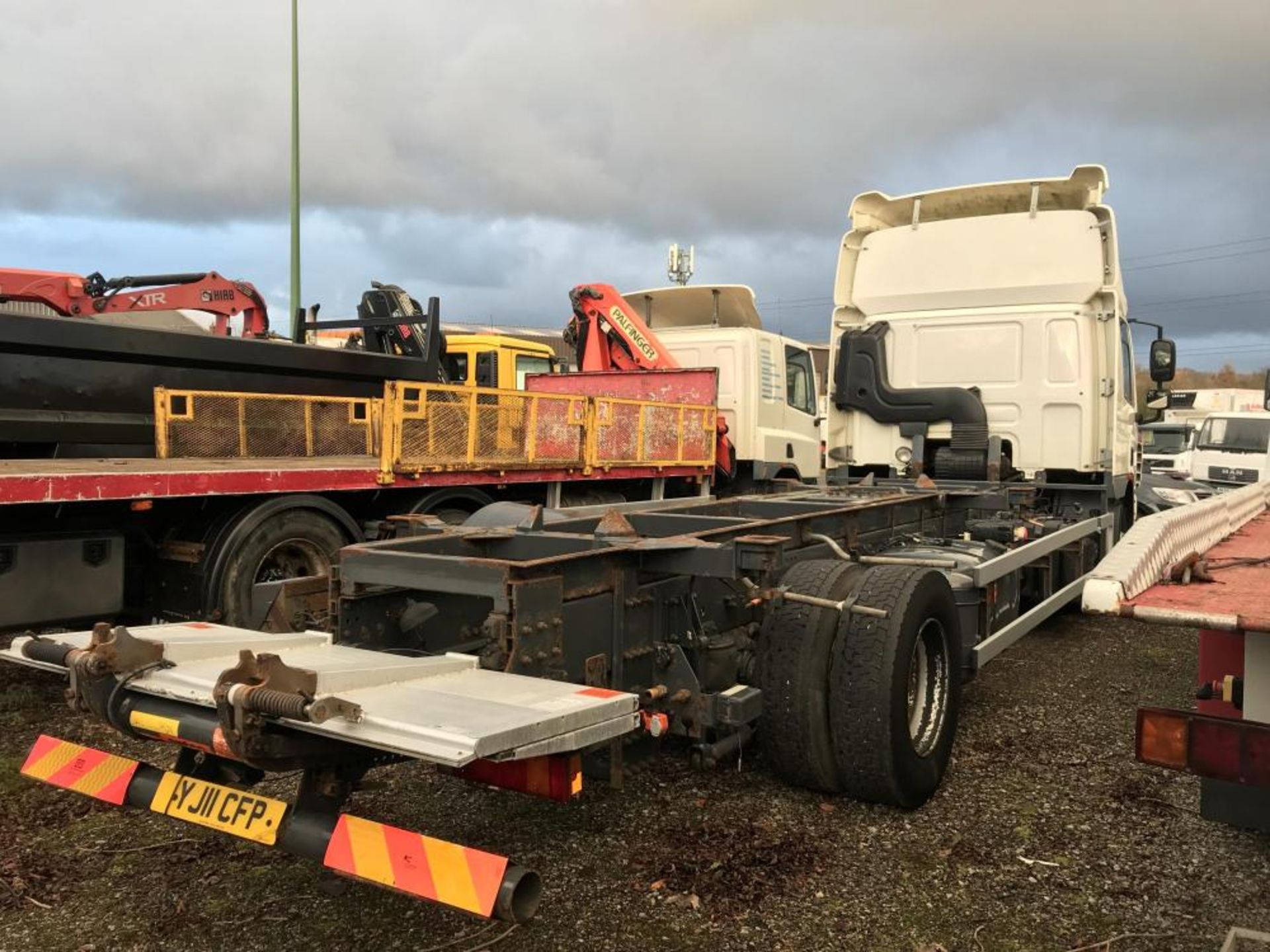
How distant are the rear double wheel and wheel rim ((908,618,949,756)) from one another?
0.09 meters

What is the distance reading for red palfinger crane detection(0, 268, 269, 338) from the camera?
8953 millimetres

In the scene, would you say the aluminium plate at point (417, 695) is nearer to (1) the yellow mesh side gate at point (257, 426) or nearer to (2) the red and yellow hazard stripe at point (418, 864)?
(2) the red and yellow hazard stripe at point (418, 864)

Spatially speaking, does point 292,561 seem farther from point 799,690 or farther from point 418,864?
point 418,864

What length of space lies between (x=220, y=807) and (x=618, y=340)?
27.7 feet

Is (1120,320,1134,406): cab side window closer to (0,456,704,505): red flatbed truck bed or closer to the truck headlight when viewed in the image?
the truck headlight

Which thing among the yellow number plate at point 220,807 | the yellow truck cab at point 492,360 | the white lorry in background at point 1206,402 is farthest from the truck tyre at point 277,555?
the white lorry in background at point 1206,402

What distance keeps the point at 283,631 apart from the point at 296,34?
43.6 feet

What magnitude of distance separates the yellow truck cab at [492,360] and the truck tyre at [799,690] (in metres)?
8.72

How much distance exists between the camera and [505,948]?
2980 millimetres

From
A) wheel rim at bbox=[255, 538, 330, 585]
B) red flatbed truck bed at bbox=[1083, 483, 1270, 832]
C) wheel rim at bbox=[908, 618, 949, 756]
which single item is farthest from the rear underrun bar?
wheel rim at bbox=[255, 538, 330, 585]

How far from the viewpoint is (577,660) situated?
333 centimetres

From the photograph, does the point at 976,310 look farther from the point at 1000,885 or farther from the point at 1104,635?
the point at 1000,885

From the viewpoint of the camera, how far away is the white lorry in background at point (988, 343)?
25.0 ft

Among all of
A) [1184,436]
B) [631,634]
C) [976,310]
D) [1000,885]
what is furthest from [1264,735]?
[1184,436]
